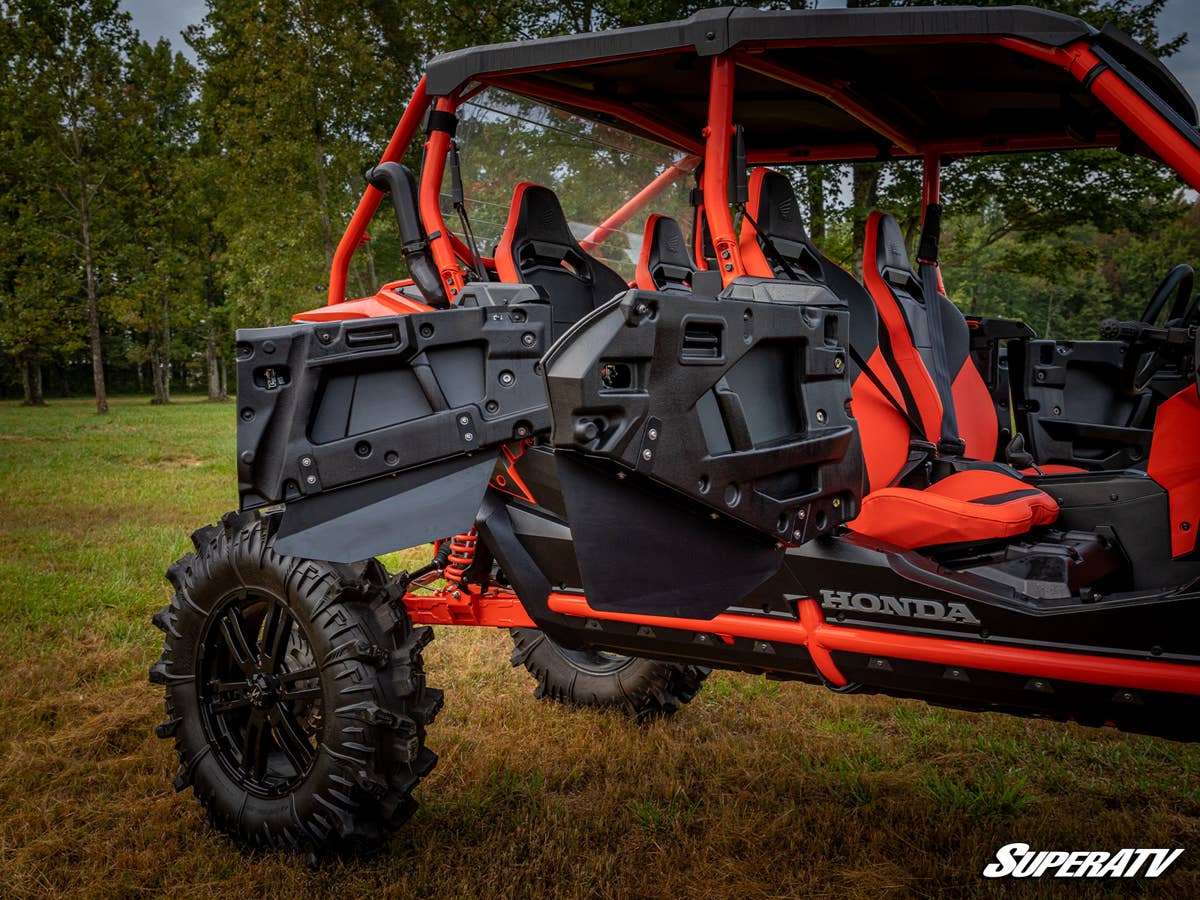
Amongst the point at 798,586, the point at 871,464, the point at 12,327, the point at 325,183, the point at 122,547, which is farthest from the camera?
the point at 12,327

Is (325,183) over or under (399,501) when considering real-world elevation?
over

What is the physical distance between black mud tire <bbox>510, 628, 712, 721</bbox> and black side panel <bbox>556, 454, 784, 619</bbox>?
4.83ft

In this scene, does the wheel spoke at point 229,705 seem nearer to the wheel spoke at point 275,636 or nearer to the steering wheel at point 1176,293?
the wheel spoke at point 275,636

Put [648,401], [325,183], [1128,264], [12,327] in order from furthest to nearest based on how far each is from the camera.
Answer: [12,327], [325,183], [1128,264], [648,401]

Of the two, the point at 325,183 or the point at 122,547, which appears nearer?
the point at 122,547

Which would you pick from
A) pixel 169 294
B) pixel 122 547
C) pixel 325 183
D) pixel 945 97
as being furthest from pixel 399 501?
pixel 169 294

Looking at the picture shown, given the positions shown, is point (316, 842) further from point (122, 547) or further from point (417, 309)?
point (122, 547)

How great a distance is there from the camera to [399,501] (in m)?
2.52

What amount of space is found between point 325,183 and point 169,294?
11.5m
